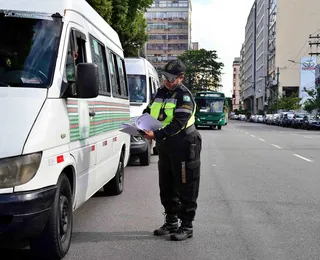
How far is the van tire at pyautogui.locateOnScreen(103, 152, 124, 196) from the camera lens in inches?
313

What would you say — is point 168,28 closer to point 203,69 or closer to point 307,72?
point 203,69

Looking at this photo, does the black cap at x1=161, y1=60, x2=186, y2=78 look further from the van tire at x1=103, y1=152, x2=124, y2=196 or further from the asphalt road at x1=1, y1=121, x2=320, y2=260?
the van tire at x1=103, y1=152, x2=124, y2=196

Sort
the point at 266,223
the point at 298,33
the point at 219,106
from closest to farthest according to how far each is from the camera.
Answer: the point at 266,223 < the point at 219,106 < the point at 298,33

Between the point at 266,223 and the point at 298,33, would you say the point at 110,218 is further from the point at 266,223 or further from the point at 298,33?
the point at 298,33

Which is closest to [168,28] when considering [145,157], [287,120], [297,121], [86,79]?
[287,120]

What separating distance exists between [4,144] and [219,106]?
36.2m

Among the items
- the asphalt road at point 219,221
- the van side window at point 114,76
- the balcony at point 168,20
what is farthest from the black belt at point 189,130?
the balcony at point 168,20

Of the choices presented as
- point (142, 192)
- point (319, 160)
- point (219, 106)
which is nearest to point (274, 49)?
point (219, 106)

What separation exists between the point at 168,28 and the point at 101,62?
125647 mm

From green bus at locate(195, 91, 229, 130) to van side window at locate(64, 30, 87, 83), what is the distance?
32991 mm

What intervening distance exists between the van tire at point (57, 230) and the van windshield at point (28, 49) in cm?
94

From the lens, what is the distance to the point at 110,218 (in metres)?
6.52

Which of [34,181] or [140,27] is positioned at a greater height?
[140,27]

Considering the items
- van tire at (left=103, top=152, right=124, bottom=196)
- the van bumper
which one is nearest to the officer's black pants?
the van bumper
